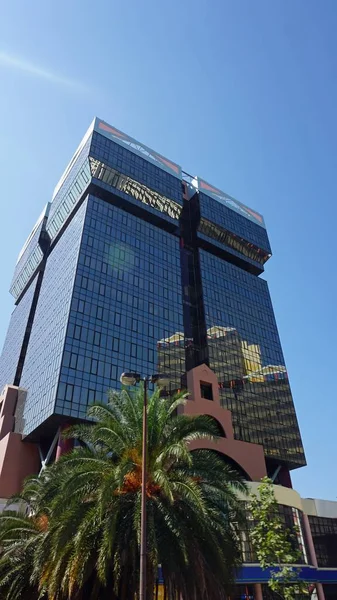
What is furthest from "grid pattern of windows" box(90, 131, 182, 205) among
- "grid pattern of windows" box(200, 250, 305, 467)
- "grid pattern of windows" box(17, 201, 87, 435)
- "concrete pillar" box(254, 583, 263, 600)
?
"concrete pillar" box(254, 583, 263, 600)

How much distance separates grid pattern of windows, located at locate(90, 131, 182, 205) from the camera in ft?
245

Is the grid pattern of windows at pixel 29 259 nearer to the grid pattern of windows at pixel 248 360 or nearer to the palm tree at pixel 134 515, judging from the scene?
the grid pattern of windows at pixel 248 360

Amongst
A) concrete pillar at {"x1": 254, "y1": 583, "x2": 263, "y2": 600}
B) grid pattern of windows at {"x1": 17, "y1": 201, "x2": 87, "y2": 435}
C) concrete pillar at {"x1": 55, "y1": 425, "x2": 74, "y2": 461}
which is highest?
grid pattern of windows at {"x1": 17, "y1": 201, "x2": 87, "y2": 435}

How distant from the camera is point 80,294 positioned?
57562mm

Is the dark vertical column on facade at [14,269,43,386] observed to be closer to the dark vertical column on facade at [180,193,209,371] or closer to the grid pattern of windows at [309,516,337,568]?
the dark vertical column on facade at [180,193,209,371]

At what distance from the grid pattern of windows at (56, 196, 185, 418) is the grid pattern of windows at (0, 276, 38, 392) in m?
24.1

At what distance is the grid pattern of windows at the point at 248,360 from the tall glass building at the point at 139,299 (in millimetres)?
217

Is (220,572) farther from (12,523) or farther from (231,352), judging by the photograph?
(231,352)

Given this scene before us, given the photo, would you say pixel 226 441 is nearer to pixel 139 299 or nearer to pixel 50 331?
pixel 139 299

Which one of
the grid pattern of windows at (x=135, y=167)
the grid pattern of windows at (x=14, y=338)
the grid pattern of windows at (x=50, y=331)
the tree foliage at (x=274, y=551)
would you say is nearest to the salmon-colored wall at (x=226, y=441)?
the grid pattern of windows at (x=50, y=331)

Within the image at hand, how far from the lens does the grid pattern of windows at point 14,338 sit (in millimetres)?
75938

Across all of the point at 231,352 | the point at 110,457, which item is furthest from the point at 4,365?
the point at 110,457

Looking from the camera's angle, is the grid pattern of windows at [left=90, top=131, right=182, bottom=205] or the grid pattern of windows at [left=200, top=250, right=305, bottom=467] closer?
the grid pattern of windows at [left=200, top=250, right=305, bottom=467]

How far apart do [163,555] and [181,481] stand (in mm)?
2850
